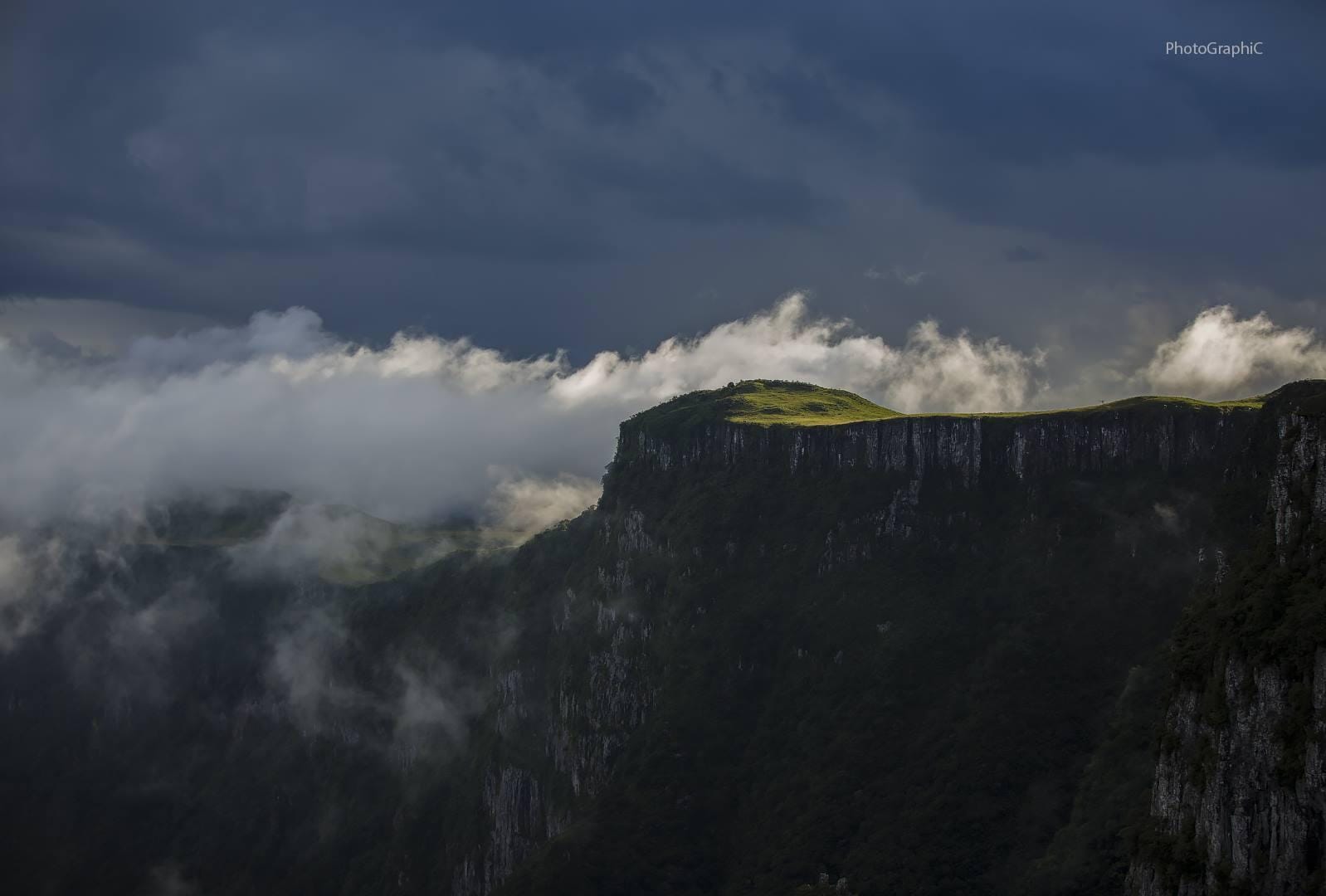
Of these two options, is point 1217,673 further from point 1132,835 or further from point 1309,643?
point 1132,835

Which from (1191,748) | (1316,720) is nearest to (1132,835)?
(1191,748)

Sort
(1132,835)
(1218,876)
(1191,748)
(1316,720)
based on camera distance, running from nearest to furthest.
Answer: (1316,720) < (1218,876) < (1191,748) < (1132,835)

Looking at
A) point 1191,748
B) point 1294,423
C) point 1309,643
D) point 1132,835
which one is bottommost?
point 1132,835

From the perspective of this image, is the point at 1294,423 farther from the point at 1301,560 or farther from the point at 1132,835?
the point at 1132,835

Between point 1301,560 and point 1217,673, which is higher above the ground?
point 1301,560

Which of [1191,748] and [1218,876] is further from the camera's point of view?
[1191,748]

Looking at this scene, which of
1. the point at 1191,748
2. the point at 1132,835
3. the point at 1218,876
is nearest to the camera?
the point at 1218,876

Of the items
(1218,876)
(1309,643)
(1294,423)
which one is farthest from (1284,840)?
(1294,423)
